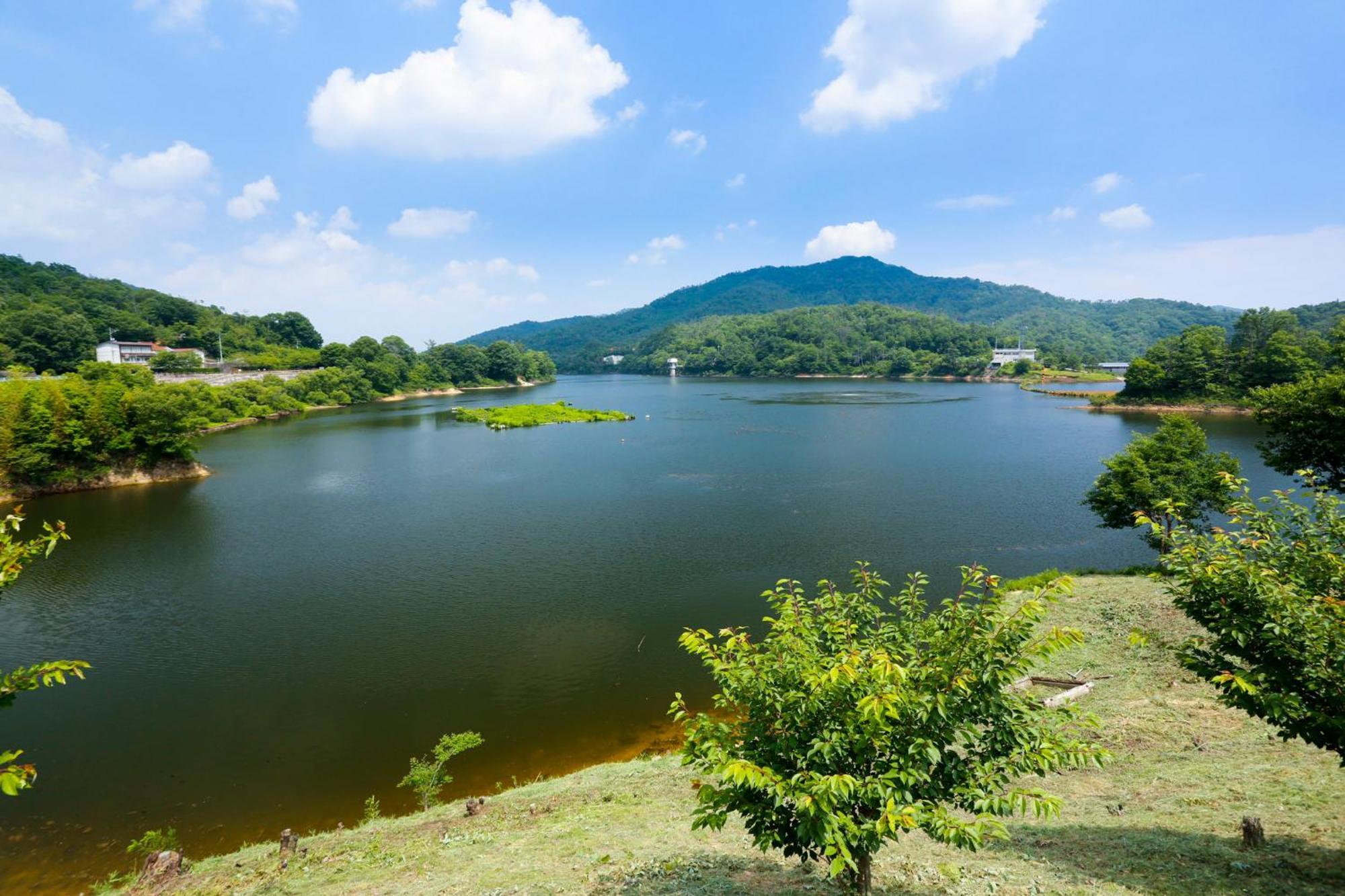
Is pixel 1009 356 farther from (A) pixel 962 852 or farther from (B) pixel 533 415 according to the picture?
(A) pixel 962 852

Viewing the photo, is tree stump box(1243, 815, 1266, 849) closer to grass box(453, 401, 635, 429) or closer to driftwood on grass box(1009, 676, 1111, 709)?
driftwood on grass box(1009, 676, 1111, 709)

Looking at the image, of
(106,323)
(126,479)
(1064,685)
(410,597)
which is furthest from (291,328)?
(1064,685)

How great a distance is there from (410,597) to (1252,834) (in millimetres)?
26479

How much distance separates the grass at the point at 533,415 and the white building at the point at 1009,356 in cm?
13279

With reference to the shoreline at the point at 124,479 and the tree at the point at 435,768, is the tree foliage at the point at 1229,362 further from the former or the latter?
the shoreline at the point at 124,479

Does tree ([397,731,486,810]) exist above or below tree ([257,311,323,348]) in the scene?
below

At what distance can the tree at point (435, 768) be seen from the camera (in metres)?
14.8

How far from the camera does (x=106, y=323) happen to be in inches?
4929

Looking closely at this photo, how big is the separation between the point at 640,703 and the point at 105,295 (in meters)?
183

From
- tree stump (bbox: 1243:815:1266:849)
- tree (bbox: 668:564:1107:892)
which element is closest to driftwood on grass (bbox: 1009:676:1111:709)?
tree stump (bbox: 1243:815:1266:849)

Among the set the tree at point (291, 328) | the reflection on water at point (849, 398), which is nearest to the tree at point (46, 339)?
the tree at point (291, 328)

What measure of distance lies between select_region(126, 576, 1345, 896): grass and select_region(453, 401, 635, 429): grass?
74.2 m

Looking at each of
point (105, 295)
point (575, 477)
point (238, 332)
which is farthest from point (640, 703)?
point (105, 295)

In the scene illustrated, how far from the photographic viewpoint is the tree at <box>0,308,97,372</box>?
9219cm
